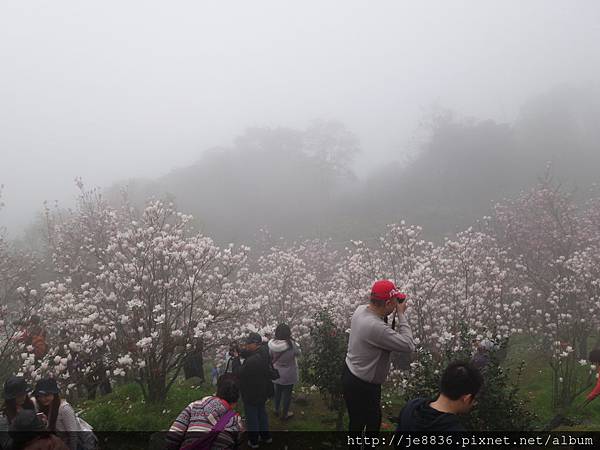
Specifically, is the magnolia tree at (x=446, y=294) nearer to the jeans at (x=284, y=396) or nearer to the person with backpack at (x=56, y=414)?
the jeans at (x=284, y=396)

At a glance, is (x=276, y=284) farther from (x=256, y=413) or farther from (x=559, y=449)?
(x=559, y=449)

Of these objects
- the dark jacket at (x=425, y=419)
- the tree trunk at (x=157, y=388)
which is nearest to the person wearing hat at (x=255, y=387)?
the tree trunk at (x=157, y=388)

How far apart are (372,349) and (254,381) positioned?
2.75m

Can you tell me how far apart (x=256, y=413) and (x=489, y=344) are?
389 cm

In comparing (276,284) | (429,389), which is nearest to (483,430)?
(429,389)

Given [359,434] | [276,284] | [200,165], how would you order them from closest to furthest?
[359,434] → [276,284] → [200,165]

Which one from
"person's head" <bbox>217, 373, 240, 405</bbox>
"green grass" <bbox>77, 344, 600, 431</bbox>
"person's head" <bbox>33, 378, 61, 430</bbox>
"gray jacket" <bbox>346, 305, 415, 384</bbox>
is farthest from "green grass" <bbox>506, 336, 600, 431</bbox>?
"person's head" <bbox>33, 378, 61, 430</bbox>

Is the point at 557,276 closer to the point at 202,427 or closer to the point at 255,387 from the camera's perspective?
the point at 255,387

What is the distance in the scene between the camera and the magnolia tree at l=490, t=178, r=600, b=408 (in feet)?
32.2

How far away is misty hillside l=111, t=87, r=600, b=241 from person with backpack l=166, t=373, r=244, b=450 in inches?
1517

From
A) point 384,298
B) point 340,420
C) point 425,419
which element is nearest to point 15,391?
point 384,298

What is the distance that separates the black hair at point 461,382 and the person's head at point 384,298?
4.38 feet

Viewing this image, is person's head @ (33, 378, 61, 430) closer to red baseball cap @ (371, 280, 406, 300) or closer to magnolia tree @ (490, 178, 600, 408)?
red baseball cap @ (371, 280, 406, 300)

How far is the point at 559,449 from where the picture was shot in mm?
5562
